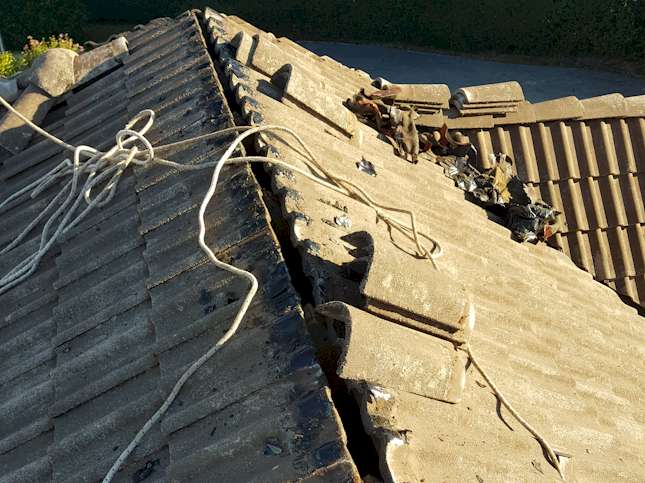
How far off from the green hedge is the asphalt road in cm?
59

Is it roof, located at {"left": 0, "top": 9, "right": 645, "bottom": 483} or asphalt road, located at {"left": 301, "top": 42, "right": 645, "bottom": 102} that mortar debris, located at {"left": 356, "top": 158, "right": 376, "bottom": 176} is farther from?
asphalt road, located at {"left": 301, "top": 42, "right": 645, "bottom": 102}

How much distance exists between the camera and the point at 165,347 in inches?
107

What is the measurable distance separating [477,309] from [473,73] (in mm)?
15494

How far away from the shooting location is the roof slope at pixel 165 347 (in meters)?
2.25

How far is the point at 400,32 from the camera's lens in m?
19.3

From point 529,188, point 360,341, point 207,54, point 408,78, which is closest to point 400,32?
point 408,78

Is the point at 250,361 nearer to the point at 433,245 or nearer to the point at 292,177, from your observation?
the point at 292,177

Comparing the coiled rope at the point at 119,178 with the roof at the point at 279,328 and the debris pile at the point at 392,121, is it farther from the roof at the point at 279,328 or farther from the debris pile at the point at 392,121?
the debris pile at the point at 392,121

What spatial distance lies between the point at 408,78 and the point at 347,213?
15118 millimetres

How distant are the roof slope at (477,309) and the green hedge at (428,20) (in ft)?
47.3

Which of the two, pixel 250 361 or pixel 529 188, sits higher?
pixel 250 361

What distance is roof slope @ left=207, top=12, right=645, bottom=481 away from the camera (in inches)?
101

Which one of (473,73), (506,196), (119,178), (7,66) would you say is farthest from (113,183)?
(473,73)

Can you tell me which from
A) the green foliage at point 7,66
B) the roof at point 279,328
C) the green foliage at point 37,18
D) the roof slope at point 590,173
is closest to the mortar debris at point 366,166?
the roof at point 279,328
